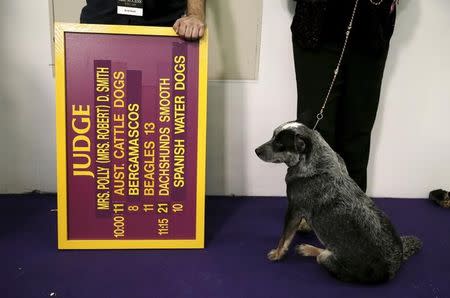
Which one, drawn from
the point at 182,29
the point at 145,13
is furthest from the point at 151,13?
the point at 182,29

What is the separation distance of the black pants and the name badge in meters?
0.68

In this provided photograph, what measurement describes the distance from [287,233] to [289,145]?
35cm

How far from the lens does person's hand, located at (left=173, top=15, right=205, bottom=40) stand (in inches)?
64.9

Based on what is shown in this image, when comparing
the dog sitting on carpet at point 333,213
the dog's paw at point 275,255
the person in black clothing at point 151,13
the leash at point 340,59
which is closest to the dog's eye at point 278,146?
the dog sitting on carpet at point 333,213

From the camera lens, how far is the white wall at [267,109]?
2.23m

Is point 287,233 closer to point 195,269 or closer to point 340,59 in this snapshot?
point 195,269

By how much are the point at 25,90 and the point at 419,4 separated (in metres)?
2.12

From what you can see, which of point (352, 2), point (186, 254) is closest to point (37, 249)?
point (186, 254)

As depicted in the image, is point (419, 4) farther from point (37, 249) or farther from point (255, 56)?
point (37, 249)

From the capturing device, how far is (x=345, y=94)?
1.96 metres

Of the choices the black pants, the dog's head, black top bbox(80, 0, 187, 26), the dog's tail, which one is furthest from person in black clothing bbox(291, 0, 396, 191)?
black top bbox(80, 0, 187, 26)

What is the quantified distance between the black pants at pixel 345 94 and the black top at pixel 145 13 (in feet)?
1.79

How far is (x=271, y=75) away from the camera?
7.66ft

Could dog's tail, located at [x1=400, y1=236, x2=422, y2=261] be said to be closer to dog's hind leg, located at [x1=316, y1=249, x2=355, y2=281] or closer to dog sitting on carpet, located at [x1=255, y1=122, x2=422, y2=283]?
dog sitting on carpet, located at [x1=255, y1=122, x2=422, y2=283]
